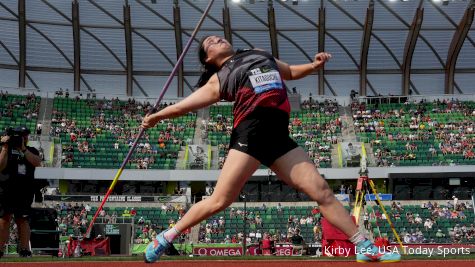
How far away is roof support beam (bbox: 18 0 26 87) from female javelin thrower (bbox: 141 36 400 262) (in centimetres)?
4246

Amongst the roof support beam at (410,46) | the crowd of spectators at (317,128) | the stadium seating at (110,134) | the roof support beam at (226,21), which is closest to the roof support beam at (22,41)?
the stadium seating at (110,134)

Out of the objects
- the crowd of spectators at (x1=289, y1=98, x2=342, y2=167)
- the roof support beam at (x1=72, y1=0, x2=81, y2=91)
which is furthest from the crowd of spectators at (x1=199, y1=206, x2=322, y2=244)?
the roof support beam at (x1=72, y1=0, x2=81, y2=91)

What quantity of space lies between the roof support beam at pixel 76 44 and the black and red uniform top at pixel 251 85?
42.1 metres

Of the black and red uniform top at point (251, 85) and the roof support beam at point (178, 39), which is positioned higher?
the roof support beam at point (178, 39)

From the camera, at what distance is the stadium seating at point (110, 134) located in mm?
46250

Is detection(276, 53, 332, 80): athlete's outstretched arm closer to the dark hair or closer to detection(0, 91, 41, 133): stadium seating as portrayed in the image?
the dark hair

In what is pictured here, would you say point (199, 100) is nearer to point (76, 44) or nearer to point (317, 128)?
point (317, 128)

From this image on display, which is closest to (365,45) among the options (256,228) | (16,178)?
(256,228)

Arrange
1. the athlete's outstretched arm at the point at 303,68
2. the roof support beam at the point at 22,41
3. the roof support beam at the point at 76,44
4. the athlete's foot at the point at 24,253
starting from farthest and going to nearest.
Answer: the roof support beam at the point at 76,44
the roof support beam at the point at 22,41
the athlete's foot at the point at 24,253
the athlete's outstretched arm at the point at 303,68

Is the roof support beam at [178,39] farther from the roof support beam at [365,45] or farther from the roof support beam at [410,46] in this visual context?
the roof support beam at [410,46]

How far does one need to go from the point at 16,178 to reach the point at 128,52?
40126mm

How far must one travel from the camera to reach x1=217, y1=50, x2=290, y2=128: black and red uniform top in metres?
6.17

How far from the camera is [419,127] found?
4944 cm

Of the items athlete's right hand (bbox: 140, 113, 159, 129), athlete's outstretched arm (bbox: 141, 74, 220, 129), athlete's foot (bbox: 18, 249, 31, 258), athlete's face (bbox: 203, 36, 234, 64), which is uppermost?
athlete's face (bbox: 203, 36, 234, 64)
